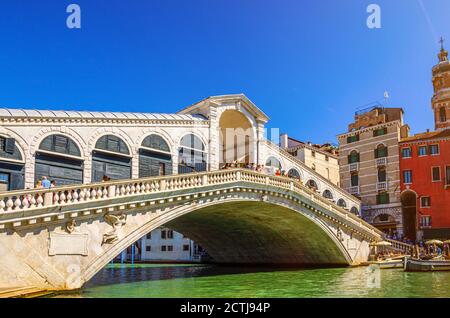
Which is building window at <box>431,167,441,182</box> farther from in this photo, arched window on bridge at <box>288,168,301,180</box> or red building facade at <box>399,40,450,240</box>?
arched window on bridge at <box>288,168,301,180</box>

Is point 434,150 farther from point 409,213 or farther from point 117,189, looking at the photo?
point 117,189

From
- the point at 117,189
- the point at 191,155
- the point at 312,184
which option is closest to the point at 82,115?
the point at 117,189

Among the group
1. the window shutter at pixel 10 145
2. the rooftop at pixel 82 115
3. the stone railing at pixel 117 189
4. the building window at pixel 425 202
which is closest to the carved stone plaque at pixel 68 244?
the stone railing at pixel 117 189

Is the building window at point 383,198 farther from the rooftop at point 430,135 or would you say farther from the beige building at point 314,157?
the beige building at point 314,157

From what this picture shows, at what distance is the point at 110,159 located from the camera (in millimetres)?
18844

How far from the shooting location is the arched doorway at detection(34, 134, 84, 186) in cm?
1664

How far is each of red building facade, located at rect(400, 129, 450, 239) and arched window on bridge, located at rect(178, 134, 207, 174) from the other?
62.4 ft

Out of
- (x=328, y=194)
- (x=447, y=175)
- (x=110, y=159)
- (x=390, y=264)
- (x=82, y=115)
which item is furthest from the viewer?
(x=328, y=194)

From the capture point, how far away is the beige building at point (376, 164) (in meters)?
35.8

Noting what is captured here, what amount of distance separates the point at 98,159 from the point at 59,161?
165 cm

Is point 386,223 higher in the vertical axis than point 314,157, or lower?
lower

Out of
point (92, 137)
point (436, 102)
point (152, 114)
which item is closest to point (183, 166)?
point (152, 114)

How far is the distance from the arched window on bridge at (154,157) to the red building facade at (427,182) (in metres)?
21.4

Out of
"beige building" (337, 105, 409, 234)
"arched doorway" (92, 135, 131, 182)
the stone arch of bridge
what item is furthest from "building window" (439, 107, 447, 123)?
"arched doorway" (92, 135, 131, 182)
